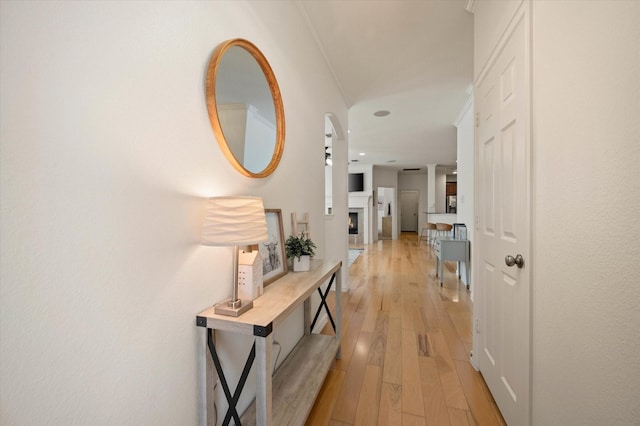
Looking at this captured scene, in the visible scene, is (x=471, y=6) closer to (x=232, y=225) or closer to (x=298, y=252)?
(x=298, y=252)

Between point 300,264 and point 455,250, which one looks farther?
point 455,250

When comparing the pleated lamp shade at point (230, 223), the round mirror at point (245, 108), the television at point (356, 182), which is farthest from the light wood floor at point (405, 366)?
the television at point (356, 182)

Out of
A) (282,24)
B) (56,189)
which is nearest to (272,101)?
(282,24)

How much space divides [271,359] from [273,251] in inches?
23.3

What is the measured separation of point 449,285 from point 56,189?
15.0 ft

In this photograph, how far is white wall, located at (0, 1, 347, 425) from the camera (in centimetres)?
57

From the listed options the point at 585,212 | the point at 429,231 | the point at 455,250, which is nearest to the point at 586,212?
the point at 585,212

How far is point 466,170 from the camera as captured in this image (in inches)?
162

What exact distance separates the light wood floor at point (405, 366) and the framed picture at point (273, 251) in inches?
33.1

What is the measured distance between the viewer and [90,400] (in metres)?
0.69

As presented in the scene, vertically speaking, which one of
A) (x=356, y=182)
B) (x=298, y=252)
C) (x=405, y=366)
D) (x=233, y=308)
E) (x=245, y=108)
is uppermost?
(x=356, y=182)

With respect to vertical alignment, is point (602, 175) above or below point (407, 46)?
below

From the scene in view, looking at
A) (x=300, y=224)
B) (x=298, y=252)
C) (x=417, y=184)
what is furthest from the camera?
(x=417, y=184)

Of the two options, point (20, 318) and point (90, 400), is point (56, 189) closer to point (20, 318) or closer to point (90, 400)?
point (20, 318)
